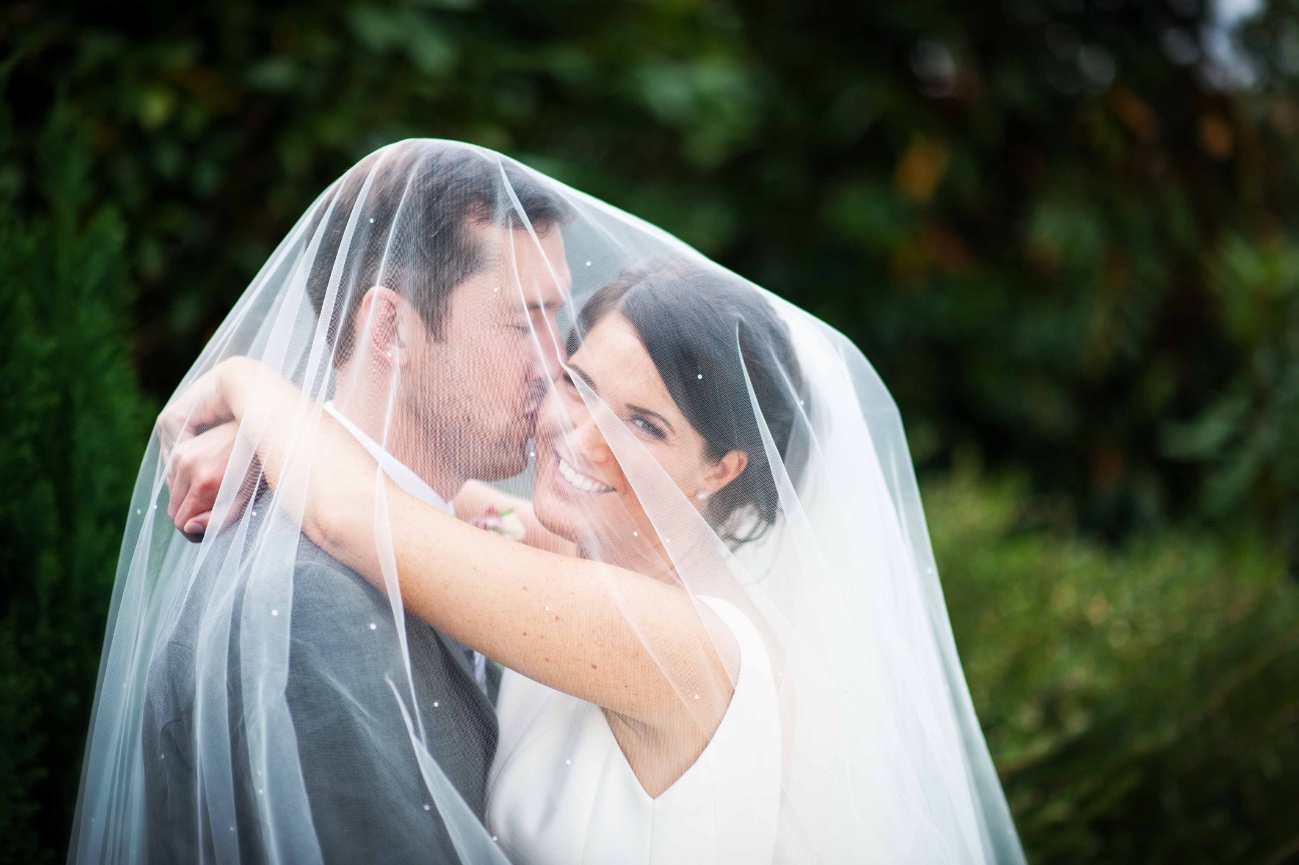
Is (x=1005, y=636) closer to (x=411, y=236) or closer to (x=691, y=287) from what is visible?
(x=691, y=287)

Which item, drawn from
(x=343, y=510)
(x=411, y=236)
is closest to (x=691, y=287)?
(x=411, y=236)

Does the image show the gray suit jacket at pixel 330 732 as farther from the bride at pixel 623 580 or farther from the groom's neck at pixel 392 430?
the groom's neck at pixel 392 430

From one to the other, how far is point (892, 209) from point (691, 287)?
4.15 meters

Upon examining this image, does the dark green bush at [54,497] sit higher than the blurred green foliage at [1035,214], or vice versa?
the blurred green foliage at [1035,214]

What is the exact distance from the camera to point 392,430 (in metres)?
1.56

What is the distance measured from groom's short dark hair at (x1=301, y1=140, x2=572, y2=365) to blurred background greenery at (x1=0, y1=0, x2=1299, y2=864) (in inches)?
31.5

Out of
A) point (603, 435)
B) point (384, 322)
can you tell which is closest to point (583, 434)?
point (603, 435)

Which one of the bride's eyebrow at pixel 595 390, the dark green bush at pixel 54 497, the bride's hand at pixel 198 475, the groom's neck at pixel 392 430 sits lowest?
the dark green bush at pixel 54 497

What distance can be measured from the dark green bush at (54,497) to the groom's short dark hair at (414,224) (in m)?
0.79

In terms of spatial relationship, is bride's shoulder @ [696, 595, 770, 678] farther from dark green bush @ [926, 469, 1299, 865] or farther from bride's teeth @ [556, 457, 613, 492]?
dark green bush @ [926, 469, 1299, 865]

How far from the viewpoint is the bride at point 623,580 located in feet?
4.90

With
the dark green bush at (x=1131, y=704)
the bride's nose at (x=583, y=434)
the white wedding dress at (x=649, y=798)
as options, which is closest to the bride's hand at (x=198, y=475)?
the bride's nose at (x=583, y=434)

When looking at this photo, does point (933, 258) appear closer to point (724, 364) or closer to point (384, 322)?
point (724, 364)

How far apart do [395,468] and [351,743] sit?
40 centimetres
